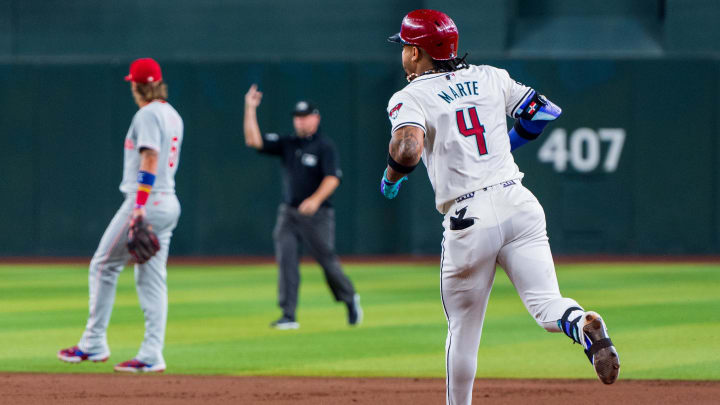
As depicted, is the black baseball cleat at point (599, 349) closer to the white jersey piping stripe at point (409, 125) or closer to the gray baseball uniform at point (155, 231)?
the white jersey piping stripe at point (409, 125)

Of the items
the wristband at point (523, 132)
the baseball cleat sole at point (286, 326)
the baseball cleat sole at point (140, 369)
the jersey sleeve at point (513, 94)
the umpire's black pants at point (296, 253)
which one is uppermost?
the jersey sleeve at point (513, 94)

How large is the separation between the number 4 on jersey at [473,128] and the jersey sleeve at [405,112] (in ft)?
0.64

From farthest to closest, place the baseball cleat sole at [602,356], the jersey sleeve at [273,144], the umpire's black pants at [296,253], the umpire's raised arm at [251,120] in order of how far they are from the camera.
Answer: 1. the jersey sleeve at [273,144]
2. the umpire's black pants at [296,253]
3. the umpire's raised arm at [251,120]
4. the baseball cleat sole at [602,356]

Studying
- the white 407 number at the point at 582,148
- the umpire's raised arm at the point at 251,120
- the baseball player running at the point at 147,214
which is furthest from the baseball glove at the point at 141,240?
the white 407 number at the point at 582,148

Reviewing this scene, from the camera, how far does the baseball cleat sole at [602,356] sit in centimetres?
505

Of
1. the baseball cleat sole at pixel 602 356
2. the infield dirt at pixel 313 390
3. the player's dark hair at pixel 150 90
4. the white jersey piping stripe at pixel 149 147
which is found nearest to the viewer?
the baseball cleat sole at pixel 602 356

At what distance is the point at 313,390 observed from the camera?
7.64 m

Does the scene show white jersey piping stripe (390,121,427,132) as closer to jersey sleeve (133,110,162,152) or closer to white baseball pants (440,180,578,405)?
white baseball pants (440,180,578,405)

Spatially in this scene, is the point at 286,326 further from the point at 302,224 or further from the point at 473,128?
the point at 473,128

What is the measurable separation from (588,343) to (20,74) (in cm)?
1705

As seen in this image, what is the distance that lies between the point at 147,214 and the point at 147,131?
23.1 inches

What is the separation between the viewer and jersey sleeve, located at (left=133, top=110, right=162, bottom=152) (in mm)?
8070

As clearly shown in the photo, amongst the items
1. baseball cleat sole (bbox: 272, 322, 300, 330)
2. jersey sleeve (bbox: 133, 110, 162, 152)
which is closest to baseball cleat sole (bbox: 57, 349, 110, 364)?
jersey sleeve (bbox: 133, 110, 162, 152)

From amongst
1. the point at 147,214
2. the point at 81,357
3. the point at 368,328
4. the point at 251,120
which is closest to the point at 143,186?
the point at 147,214
